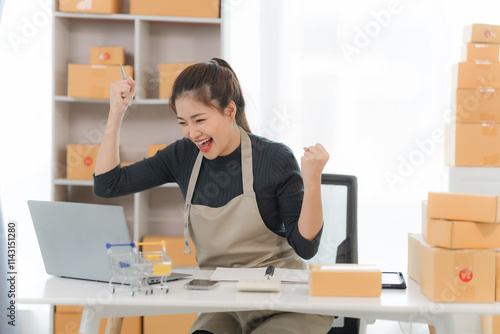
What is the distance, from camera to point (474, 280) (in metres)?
1.23

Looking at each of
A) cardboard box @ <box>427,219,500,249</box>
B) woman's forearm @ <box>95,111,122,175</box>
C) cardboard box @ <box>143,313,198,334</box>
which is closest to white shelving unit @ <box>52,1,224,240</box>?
cardboard box @ <box>143,313,198,334</box>

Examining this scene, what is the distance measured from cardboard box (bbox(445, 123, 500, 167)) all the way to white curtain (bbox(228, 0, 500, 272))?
0.78 feet

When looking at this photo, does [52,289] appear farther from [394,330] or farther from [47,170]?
[394,330]

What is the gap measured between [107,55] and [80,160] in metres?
0.55

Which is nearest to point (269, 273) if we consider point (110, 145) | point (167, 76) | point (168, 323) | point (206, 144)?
point (206, 144)

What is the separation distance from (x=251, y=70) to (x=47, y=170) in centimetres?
122

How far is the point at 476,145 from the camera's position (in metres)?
2.70

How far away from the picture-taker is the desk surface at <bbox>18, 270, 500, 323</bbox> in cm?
120

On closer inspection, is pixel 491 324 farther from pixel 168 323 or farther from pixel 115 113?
pixel 115 113

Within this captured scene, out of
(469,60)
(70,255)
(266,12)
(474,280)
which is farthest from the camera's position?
(266,12)

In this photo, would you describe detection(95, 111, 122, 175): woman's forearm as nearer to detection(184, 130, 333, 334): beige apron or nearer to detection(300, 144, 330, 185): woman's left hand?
detection(184, 130, 333, 334): beige apron

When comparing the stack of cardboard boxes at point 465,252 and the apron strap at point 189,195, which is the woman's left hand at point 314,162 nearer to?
the stack of cardboard boxes at point 465,252

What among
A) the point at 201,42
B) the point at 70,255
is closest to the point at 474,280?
the point at 70,255

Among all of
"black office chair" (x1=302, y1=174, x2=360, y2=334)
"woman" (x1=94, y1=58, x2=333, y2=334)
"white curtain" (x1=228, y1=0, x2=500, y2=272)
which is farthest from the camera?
"white curtain" (x1=228, y1=0, x2=500, y2=272)
